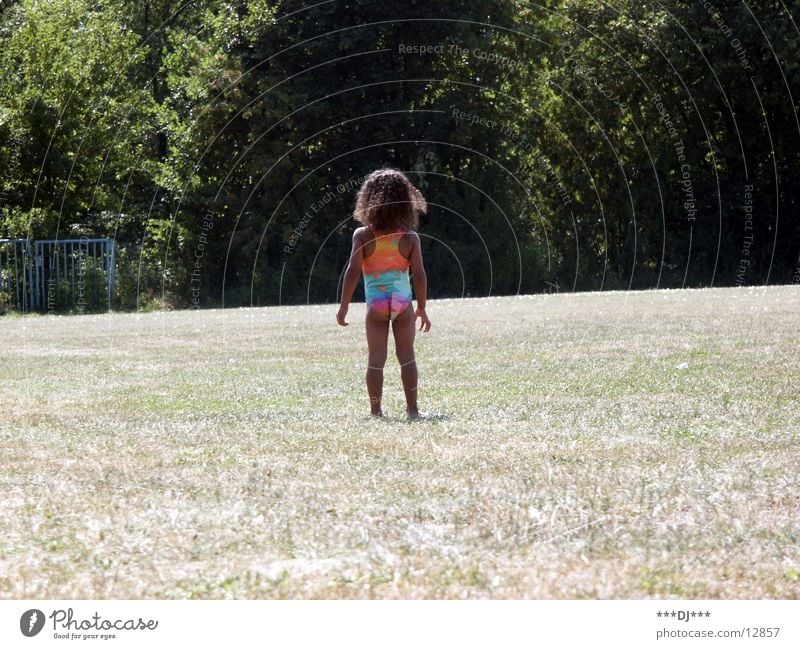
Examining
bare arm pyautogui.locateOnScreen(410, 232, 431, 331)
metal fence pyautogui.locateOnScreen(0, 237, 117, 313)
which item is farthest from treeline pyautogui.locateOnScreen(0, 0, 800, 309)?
bare arm pyautogui.locateOnScreen(410, 232, 431, 331)

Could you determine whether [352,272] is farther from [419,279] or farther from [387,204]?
[387,204]

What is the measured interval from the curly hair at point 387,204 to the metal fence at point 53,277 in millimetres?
29184

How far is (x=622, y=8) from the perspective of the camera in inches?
1640

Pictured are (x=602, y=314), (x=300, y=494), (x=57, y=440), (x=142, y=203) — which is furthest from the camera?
(x=142, y=203)

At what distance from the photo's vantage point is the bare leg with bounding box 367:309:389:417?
10773 mm

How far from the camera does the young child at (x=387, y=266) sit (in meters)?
10.5

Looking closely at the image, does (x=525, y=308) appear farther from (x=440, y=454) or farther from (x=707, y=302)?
(x=440, y=454)

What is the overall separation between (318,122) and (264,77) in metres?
2.02

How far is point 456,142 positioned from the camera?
3988cm

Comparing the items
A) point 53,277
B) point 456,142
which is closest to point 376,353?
point 456,142

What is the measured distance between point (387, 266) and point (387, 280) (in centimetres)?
11

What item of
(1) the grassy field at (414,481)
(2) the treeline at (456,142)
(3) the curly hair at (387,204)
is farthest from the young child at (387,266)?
(2) the treeline at (456,142)

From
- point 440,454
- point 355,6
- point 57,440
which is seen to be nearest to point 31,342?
point 57,440

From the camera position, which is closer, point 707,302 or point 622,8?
point 707,302
